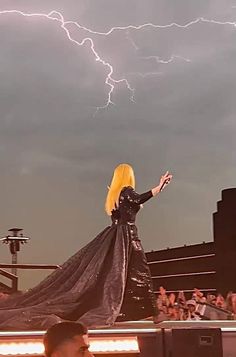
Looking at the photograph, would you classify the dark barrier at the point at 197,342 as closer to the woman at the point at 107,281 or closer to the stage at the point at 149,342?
the stage at the point at 149,342

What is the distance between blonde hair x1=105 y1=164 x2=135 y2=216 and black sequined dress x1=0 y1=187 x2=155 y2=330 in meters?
0.05

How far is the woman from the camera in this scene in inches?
133

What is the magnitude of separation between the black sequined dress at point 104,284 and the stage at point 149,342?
19.1 inches

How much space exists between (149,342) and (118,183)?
1.14 meters

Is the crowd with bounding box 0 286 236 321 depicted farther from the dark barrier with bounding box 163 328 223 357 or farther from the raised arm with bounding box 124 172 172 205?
the dark barrier with bounding box 163 328 223 357

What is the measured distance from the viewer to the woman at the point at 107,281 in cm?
337

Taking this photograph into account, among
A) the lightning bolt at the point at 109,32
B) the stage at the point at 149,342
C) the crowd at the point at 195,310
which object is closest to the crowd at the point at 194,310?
the crowd at the point at 195,310

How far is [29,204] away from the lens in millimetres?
7809

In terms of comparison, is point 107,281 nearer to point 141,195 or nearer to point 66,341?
point 141,195

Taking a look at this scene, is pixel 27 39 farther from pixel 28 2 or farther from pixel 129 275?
pixel 129 275

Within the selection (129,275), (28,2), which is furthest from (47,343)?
(28,2)

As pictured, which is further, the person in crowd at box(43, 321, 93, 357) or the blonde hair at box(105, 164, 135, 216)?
the blonde hair at box(105, 164, 135, 216)

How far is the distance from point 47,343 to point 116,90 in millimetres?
7137

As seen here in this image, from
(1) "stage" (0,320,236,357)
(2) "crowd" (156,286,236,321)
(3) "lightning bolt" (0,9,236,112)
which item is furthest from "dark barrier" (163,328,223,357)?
(3) "lightning bolt" (0,9,236,112)
